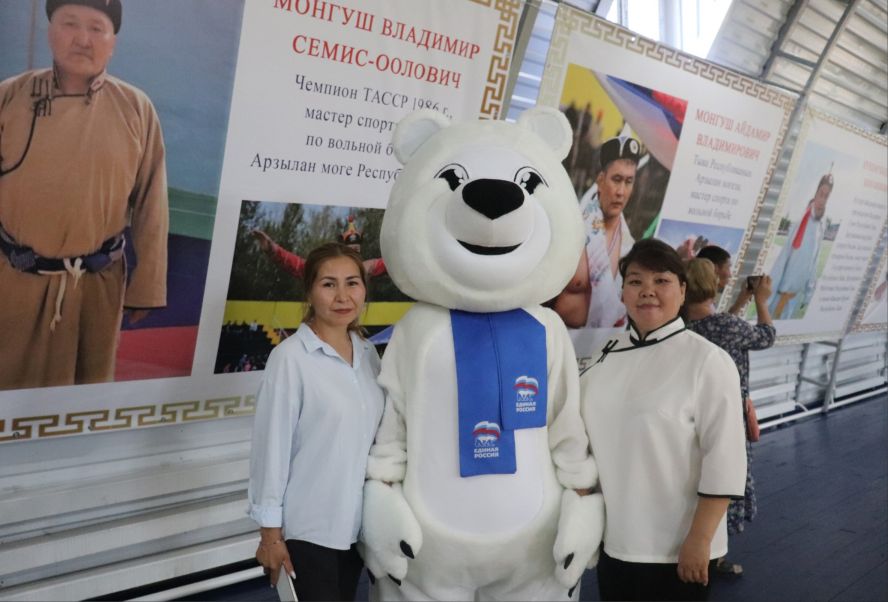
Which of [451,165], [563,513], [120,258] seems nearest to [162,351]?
[120,258]

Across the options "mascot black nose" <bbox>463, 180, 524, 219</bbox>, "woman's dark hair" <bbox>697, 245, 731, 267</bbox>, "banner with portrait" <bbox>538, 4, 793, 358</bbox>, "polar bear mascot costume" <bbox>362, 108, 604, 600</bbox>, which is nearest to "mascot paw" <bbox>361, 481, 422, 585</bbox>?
"polar bear mascot costume" <bbox>362, 108, 604, 600</bbox>

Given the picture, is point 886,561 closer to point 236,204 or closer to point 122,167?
point 236,204

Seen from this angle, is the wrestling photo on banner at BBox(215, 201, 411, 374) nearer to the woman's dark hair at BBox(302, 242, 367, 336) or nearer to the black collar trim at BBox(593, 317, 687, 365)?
the woman's dark hair at BBox(302, 242, 367, 336)

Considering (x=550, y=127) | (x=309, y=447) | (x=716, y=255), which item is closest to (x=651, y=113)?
(x=716, y=255)

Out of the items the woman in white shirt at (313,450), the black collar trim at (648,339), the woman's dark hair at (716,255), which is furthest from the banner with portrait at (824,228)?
the woman in white shirt at (313,450)

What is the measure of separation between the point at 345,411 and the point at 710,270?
1.71m

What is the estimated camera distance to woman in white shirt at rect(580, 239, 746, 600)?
80.8 inches

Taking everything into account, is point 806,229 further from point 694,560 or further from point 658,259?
point 694,560

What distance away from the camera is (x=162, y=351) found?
8.84 feet

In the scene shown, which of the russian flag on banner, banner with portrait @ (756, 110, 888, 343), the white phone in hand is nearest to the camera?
the white phone in hand

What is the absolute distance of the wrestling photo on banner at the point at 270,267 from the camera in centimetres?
280

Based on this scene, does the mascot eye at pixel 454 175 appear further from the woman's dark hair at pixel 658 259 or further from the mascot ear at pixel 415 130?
the woman's dark hair at pixel 658 259

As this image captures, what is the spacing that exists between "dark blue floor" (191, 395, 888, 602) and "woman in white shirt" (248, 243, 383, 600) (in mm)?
1184

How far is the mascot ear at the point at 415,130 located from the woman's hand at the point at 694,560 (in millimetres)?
1237
